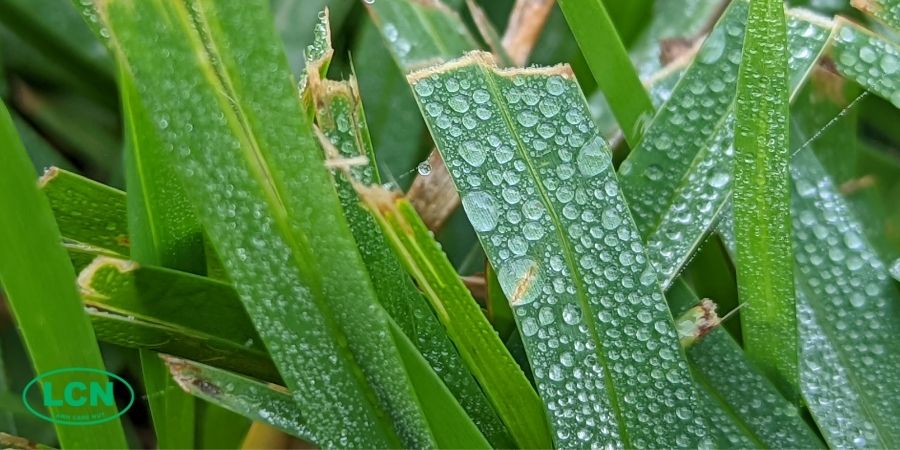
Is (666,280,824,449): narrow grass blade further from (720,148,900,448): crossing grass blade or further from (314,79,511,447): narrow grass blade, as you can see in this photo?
(314,79,511,447): narrow grass blade

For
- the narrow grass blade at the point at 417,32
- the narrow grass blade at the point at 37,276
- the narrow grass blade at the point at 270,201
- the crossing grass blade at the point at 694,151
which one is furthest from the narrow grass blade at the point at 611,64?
the narrow grass blade at the point at 37,276

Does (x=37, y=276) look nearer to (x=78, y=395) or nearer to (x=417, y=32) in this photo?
(x=78, y=395)

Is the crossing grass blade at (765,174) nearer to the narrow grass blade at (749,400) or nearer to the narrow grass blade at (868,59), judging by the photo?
the narrow grass blade at (749,400)

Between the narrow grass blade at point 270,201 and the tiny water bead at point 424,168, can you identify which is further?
the tiny water bead at point 424,168

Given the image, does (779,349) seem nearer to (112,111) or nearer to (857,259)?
(857,259)

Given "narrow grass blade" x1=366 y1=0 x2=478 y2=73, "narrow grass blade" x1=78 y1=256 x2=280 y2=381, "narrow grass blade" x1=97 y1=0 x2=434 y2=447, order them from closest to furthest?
"narrow grass blade" x1=97 y1=0 x2=434 y2=447 → "narrow grass blade" x1=78 y1=256 x2=280 y2=381 → "narrow grass blade" x1=366 y1=0 x2=478 y2=73

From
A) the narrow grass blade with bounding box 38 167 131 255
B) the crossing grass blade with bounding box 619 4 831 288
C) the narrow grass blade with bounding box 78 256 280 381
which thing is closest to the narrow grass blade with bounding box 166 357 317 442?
the narrow grass blade with bounding box 78 256 280 381
